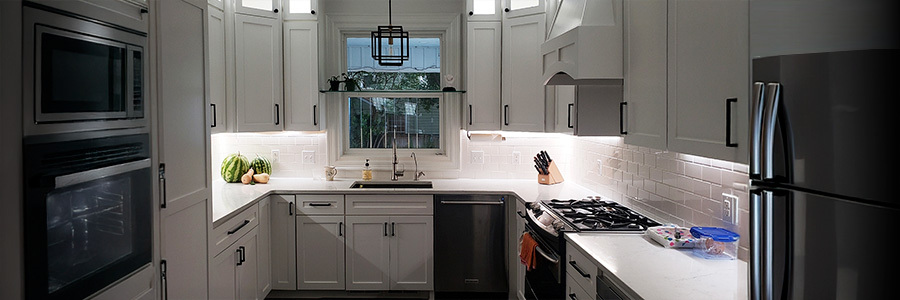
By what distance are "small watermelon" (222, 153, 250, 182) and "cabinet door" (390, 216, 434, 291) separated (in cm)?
129

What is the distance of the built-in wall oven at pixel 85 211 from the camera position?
1535mm

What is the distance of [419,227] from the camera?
417cm

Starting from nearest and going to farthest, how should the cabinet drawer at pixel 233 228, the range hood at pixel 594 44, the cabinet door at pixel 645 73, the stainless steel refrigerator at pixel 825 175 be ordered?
the stainless steel refrigerator at pixel 825 175 → the cabinet door at pixel 645 73 → the range hood at pixel 594 44 → the cabinet drawer at pixel 233 228

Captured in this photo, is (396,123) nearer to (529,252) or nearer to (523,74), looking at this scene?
(523,74)

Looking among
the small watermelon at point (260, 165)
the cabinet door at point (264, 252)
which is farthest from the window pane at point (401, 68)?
the cabinet door at point (264, 252)

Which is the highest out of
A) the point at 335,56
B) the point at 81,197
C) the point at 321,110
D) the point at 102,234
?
the point at 335,56

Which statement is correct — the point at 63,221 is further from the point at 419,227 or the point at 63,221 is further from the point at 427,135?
the point at 427,135

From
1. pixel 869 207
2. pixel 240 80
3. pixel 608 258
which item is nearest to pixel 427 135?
pixel 240 80

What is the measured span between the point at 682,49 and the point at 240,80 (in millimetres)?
3184

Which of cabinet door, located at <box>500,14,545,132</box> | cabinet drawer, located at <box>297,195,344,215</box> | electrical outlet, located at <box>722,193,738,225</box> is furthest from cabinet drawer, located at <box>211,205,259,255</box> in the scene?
electrical outlet, located at <box>722,193,738,225</box>

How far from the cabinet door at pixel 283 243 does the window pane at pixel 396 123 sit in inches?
38.0

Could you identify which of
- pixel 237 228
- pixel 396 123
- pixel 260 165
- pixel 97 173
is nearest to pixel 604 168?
pixel 396 123

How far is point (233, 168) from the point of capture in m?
4.44

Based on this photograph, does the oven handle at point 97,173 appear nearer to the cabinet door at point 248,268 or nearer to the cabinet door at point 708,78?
the cabinet door at point 248,268
